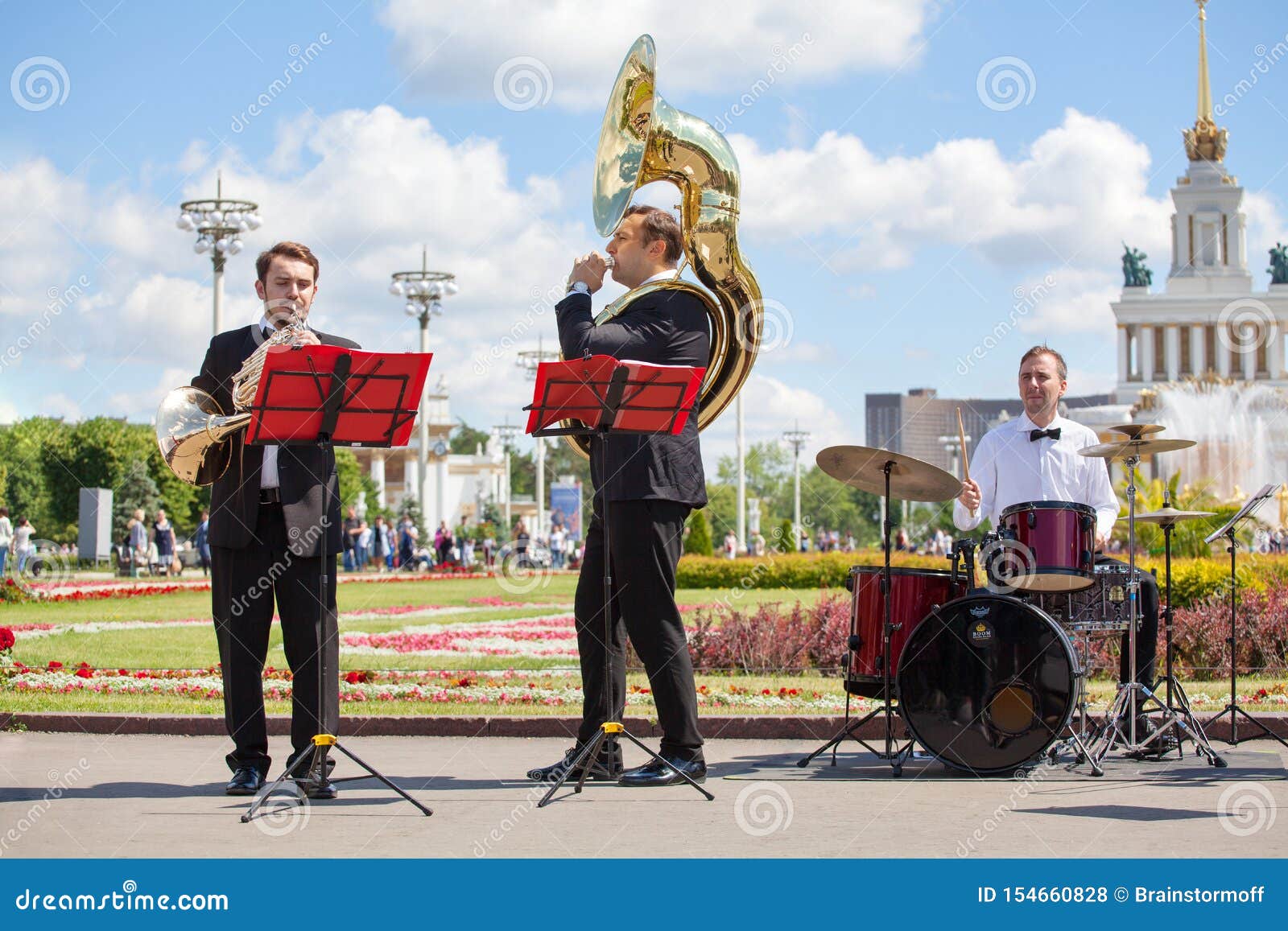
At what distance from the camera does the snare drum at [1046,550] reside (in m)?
7.12

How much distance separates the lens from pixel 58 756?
7.82m

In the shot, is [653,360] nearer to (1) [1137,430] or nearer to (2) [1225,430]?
(1) [1137,430]

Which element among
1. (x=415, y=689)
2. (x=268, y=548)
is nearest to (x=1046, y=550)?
(x=268, y=548)

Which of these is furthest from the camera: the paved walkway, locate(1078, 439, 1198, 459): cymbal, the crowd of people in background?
the crowd of people in background

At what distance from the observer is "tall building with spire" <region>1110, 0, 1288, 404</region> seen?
336 ft

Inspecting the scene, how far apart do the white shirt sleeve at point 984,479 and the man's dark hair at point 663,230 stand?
203 centimetres

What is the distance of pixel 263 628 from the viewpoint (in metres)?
6.54

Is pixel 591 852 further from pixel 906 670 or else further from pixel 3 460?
pixel 3 460

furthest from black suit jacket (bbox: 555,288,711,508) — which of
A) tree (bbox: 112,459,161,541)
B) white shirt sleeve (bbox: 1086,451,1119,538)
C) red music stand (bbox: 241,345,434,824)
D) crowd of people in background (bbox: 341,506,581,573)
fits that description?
tree (bbox: 112,459,161,541)

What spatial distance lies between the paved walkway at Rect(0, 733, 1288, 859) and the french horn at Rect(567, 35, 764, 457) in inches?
69.5

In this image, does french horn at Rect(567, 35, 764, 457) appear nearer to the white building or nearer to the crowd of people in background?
the crowd of people in background

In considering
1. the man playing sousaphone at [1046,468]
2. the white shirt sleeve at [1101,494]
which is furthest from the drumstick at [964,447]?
the white shirt sleeve at [1101,494]

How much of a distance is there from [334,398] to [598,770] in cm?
215
